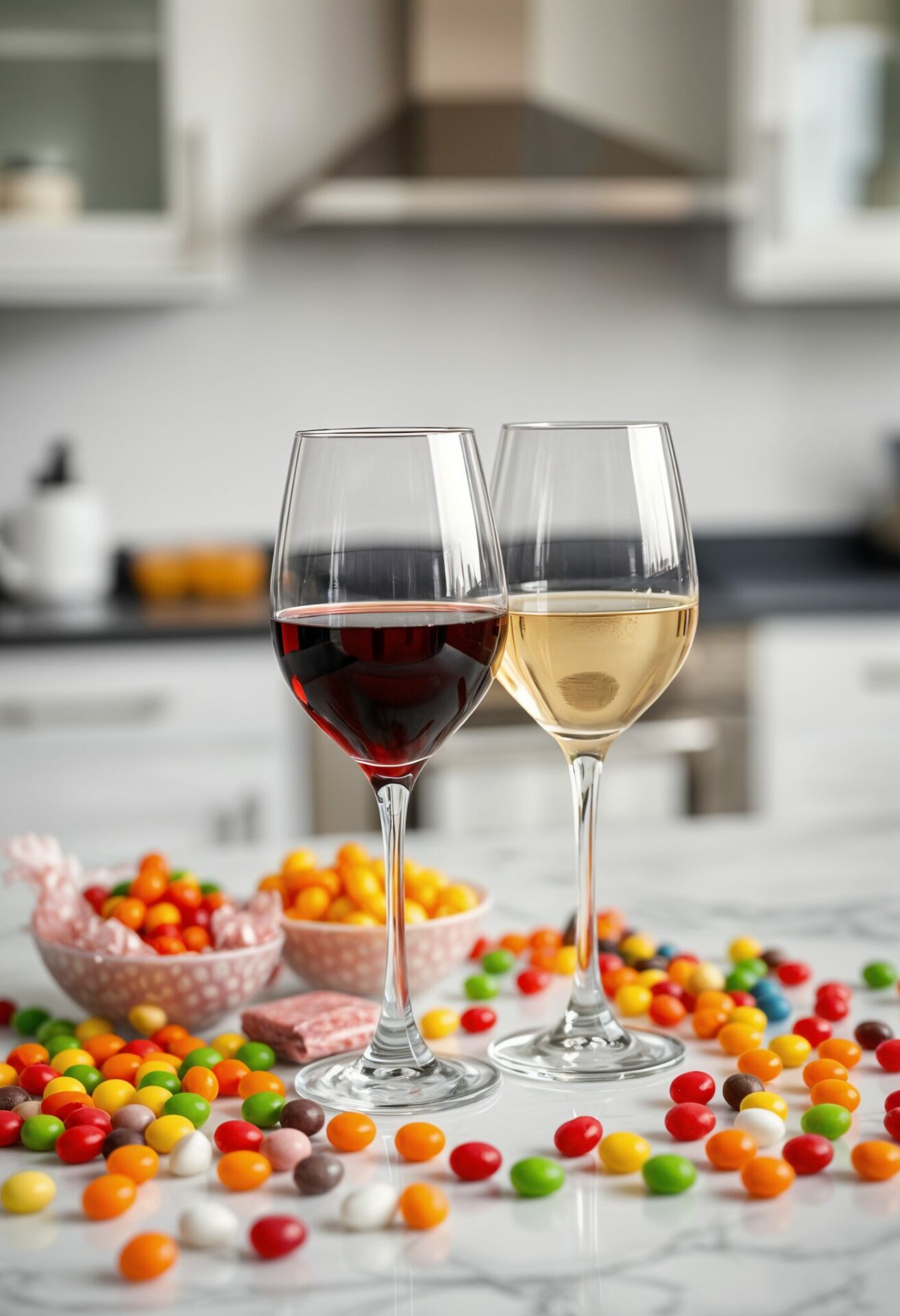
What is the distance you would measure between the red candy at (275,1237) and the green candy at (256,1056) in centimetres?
21

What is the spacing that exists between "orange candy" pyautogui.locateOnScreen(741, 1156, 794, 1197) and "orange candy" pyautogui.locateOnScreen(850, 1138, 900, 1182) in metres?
0.03

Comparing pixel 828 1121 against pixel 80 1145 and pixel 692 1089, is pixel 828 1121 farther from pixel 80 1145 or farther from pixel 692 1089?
pixel 80 1145

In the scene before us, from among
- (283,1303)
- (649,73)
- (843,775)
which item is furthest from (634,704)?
(649,73)

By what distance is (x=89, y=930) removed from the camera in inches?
33.1

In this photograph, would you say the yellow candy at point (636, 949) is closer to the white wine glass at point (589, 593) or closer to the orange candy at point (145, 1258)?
the white wine glass at point (589, 593)

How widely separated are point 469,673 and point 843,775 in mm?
2203

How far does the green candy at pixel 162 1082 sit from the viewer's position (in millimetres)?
730

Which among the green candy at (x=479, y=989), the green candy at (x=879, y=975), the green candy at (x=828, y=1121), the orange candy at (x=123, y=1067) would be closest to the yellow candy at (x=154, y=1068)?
the orange candy at (x=123, y=1067)

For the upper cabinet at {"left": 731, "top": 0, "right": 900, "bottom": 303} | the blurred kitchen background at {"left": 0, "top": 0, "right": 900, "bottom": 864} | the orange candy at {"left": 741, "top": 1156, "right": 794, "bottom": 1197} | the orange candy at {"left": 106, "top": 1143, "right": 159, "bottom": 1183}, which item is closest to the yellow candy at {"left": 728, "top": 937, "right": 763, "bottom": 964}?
the orange candy at {"left": 741, "top": 1156, "right": 794, "bottom": 1197}

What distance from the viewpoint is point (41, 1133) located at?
2.19 feet

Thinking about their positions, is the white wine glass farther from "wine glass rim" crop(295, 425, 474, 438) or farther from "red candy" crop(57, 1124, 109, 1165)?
"red candy" crop(57, 1124, 109, 1165)

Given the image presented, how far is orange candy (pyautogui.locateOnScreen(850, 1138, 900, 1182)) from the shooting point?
2.02ft

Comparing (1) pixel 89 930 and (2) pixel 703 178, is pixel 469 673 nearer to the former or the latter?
(1) pixel 89 930

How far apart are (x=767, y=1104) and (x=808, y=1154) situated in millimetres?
66
